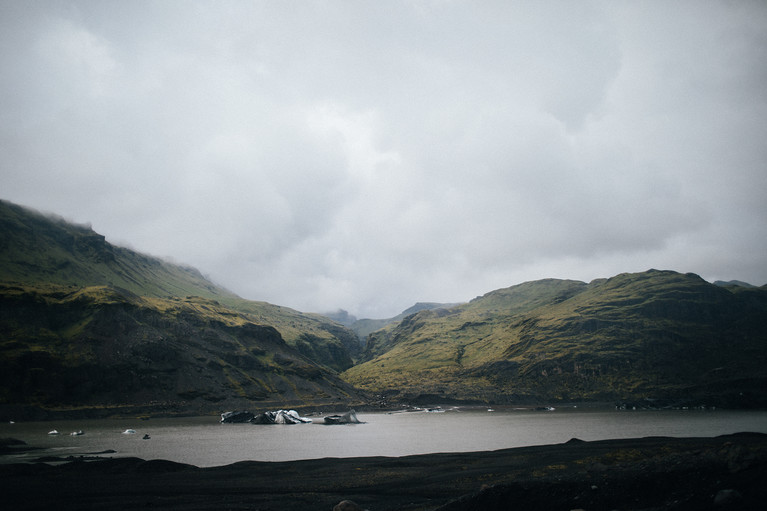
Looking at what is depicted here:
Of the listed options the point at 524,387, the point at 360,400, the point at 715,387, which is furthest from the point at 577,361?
the point at 360,400

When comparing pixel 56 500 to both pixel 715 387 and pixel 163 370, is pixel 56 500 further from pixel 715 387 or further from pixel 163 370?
pixel 715 387

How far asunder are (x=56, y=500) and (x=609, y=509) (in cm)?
3287

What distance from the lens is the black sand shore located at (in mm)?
18641

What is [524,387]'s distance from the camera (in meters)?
178

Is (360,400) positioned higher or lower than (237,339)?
lower

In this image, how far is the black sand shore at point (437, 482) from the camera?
61.2 ft

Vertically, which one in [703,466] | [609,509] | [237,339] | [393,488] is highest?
[237,339]

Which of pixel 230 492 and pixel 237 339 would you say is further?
pixel 237 339

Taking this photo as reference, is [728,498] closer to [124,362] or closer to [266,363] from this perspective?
[124,362]

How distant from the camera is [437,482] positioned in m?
31.1

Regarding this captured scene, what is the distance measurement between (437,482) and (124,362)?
146m

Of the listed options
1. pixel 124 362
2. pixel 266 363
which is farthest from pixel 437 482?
pixel 266 363

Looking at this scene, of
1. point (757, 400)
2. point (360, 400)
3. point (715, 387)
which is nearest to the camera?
point (757, 400)

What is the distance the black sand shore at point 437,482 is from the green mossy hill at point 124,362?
110 meters
